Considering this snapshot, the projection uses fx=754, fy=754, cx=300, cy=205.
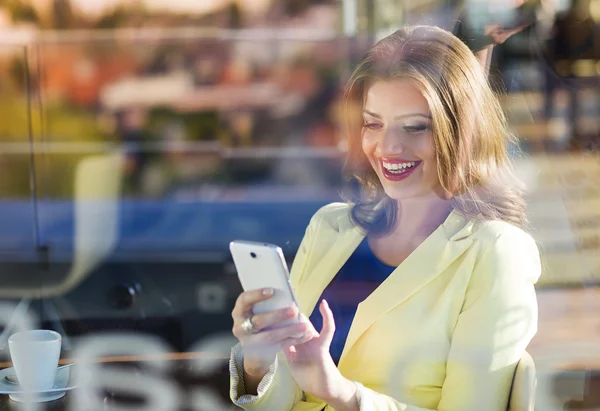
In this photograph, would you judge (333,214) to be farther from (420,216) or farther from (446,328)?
(446,328)

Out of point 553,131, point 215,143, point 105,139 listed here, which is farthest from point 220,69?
point 553,131

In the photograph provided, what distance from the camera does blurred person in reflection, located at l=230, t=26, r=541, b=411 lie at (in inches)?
42.6

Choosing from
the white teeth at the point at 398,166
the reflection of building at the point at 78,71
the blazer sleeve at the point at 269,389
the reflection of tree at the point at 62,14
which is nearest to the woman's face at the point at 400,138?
the white teeth at the point at 398,166

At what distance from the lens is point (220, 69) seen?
7.24ft

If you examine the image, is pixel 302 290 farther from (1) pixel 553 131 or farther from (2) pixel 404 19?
(1) pixel 553 131

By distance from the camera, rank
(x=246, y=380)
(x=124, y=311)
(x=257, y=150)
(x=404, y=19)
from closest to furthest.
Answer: (x=246, y=380) < (x=404, y=19) < (x=257, y=150) < (x=124, y=311)

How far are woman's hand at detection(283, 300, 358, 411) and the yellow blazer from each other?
51mm

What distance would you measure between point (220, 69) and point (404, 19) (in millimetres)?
820

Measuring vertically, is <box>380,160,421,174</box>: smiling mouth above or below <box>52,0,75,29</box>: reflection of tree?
below

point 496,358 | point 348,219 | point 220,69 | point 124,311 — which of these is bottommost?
point 124,311

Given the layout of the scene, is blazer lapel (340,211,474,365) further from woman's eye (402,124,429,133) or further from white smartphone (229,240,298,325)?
white smartphone (229,240,298,325)

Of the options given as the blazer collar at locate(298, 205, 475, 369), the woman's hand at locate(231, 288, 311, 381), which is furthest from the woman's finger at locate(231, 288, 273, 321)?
the blazer collar at locate(298, 205, 475, 369)

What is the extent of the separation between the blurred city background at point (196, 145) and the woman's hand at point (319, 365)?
703 mm

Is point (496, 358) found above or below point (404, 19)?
below
